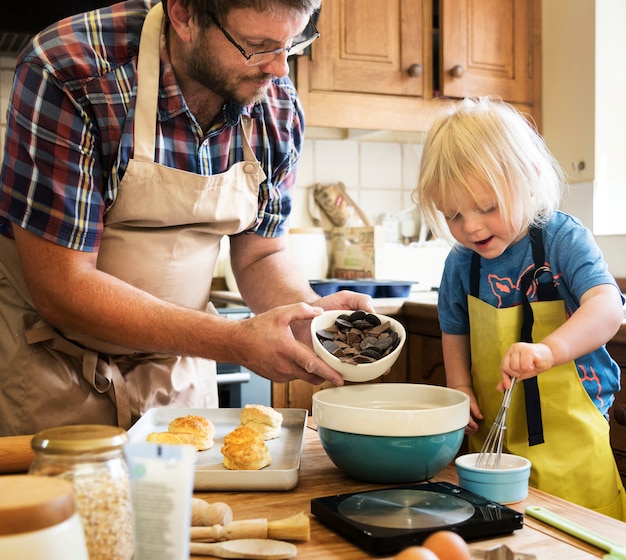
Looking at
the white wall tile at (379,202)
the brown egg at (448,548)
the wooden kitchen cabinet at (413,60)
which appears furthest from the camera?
the white wall tile at (379,202)

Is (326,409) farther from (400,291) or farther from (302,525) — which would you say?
A: (400,291)

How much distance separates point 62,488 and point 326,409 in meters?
0.49

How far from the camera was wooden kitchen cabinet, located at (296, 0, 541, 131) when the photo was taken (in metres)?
2.67

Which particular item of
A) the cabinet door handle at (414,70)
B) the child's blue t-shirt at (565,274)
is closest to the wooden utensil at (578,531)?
the child's blue t-shirt at (565,274)

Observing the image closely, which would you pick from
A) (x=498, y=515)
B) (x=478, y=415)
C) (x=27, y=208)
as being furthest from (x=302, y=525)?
(x=27, y=208)

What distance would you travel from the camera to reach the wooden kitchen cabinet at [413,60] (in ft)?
8.77

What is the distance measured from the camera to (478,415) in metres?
1.28

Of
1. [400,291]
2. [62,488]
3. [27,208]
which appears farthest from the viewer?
[400,291]

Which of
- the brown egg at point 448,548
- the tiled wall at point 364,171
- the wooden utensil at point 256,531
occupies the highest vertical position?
the tiled wall at point 364,171

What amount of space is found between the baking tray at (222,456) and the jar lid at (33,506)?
41 cm

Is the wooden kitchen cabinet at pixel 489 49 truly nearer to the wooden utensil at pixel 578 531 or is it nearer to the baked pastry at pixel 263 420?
the baked pastry at pixel 263 420

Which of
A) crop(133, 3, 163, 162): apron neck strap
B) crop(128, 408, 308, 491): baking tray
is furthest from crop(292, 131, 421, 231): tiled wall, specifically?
crop(128, 408, 308, 491): baking tray

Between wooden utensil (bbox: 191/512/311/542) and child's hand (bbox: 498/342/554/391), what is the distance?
0.44m

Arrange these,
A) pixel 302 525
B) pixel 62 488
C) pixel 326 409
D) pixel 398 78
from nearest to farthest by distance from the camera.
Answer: pixel 62 488
pixel 302 525
pixel 326 409
pixel 398 78
